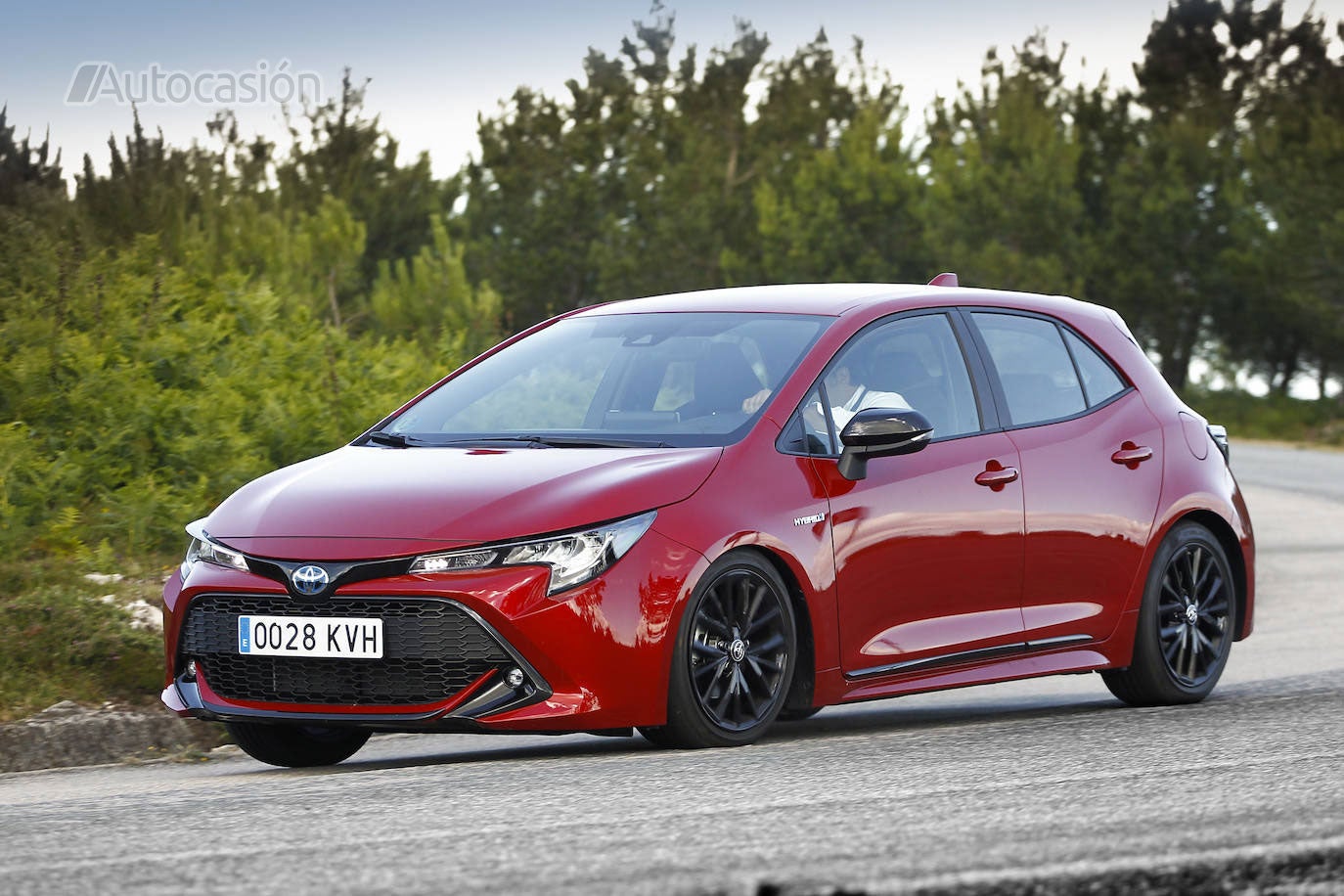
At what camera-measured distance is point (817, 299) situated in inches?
319

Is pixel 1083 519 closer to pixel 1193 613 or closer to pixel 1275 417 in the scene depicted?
pixel 1193 613

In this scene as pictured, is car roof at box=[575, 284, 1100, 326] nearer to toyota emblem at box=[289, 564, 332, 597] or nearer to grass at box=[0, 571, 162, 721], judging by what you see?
toyota emblem at box=[289, 564, 332, 597]

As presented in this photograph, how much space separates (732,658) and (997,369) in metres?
2.10

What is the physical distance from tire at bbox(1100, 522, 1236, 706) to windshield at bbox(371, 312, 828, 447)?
80.5 inches

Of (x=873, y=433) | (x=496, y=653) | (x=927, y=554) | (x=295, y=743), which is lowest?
(x=295, y=743)

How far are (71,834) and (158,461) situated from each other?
7.70 m

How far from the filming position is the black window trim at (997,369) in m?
8.30

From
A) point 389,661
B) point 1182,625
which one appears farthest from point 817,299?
point 389,661

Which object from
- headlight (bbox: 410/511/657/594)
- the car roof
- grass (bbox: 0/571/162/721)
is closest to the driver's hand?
the car roof

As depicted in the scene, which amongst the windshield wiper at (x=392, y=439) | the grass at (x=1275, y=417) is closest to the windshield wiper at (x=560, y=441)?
the windshield wiper at (x=392, y=439)

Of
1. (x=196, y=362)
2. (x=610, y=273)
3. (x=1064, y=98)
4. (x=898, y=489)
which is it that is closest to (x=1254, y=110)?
(x=1064, y=98)

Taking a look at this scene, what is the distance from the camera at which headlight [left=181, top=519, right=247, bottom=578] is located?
22.2ft

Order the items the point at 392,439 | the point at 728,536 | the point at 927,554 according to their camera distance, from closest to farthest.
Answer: the point at 728,536
the point at 927,554
the point at 392,439

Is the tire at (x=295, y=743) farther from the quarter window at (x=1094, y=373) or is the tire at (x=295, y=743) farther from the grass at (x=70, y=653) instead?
the quarter window at (x=1094, y=373)
